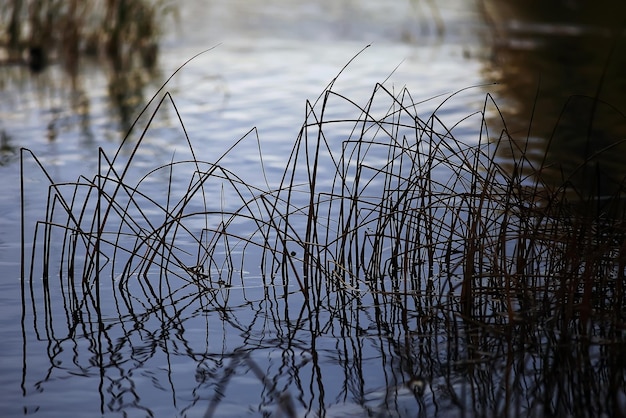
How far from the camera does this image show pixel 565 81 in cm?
1035

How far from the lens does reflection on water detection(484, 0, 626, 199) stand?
6996 mm

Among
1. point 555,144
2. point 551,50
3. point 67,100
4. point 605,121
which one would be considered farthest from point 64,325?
point 551,50

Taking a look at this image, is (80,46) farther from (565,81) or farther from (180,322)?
(180,322)

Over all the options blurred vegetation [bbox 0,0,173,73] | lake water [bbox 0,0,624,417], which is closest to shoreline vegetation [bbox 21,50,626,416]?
lake water [bbox 0,0,624,417]

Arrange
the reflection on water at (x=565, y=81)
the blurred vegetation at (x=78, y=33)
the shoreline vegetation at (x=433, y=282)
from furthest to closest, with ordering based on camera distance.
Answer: the blurred vegetation at (x=78, y=33), the reflection on water at (x=565, y=81), the shoreline vegetation at (x=433, y=282)

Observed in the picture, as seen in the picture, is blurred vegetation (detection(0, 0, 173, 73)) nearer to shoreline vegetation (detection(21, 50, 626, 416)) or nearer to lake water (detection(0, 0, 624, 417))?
lake water (detection(0, 0, 624, 417))

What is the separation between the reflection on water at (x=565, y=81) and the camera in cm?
700

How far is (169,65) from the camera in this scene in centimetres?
1122

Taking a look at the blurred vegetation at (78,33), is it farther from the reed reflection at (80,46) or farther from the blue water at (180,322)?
the blue water at (180,322)

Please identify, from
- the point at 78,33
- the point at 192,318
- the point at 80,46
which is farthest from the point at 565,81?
the point at 192,318

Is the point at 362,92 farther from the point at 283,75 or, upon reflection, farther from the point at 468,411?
the point at 468,411

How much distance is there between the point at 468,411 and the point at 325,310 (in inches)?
42.9

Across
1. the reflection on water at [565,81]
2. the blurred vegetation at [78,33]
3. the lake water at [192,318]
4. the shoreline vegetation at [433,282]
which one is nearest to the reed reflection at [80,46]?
the blurred vegetation at [78,33]

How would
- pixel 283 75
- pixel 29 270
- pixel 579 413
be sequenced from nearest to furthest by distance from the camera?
pixel 579 413 < pixel 29 270 < pixel 283 75
